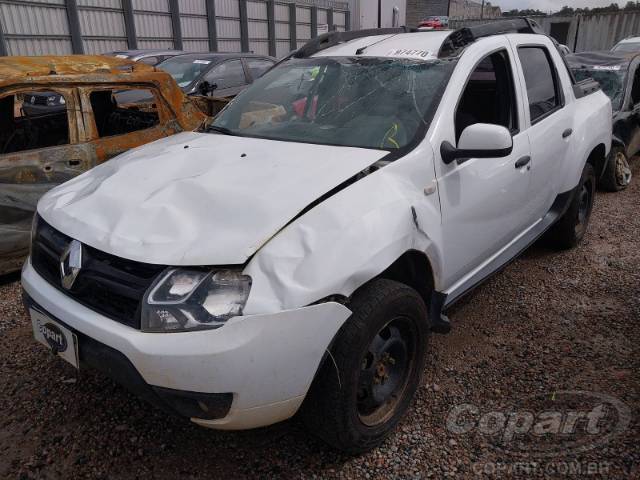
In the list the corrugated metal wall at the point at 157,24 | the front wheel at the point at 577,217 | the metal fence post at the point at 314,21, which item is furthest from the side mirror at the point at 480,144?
the metal fence post at the point at 314,21

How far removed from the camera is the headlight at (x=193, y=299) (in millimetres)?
1785

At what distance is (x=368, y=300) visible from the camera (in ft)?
6.70

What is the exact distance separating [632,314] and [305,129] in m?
2.45

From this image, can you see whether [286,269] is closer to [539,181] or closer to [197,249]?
[197,249]

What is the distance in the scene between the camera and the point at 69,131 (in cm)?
432

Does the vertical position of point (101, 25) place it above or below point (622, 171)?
above

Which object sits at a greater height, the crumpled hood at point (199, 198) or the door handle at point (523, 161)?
the crumpled hood at point (199, 198)

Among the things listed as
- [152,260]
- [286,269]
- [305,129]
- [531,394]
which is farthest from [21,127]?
[531,394]

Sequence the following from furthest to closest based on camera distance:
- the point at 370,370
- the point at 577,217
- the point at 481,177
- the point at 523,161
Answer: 1. the point at 577,217
2. the point at 523,161
3. the point at 481,177
4. the point at 370,370

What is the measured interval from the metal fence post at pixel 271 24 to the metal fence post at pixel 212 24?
145 inches

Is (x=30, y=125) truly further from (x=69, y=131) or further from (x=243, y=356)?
(x=243, y=356)

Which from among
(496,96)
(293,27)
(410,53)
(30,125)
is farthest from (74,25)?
(496,96)

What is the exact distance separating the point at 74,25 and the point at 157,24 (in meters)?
3.74

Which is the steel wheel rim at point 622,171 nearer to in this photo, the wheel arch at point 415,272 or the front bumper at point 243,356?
the wheel arch at point 415,272
